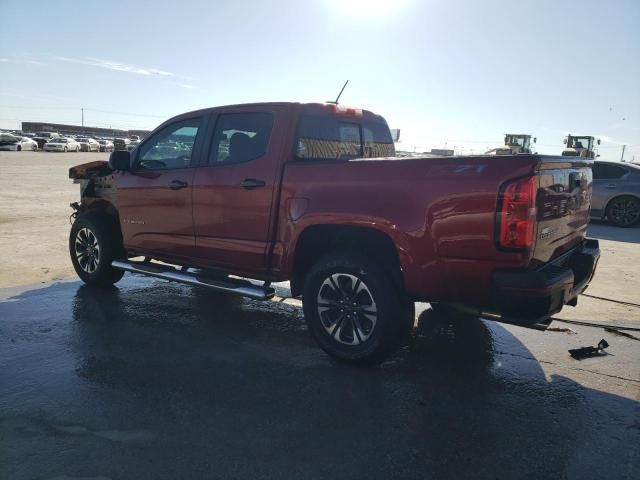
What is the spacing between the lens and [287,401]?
336 cm

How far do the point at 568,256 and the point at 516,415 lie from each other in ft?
4.55

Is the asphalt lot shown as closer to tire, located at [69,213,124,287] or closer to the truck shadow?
tire, located at [69,213,124,287]

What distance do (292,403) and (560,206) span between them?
91.7 inches

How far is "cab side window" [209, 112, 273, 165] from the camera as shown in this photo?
174 inches

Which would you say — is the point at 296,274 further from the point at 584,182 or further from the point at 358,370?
the point at 584,182

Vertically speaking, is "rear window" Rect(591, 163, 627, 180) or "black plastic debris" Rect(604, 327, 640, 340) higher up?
"rear window" Rect(591, 163, 627, 180)

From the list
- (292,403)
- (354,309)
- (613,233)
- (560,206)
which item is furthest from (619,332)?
(613,233)

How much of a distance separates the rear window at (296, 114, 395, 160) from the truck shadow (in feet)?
24.1

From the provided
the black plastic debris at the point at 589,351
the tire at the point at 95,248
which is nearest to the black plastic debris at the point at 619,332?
the black plastic debris at the point at 589,351

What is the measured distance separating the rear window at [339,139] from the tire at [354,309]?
1058 mm

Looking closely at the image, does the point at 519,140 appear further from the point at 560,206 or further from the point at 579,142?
the point at 560,206

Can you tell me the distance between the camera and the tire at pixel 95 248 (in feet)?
19.0

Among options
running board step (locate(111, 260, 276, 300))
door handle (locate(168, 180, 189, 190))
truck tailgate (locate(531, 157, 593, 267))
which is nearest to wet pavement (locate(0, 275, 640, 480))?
running board step (locate(111, 260, 276, 300))

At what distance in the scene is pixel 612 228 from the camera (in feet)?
39.2
